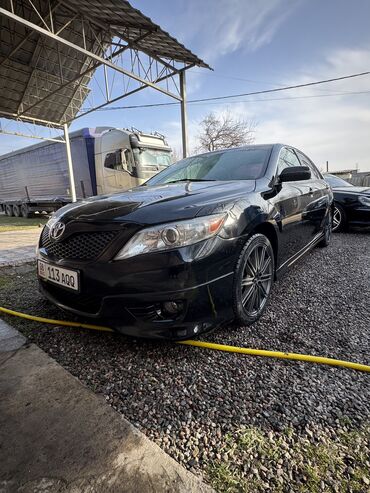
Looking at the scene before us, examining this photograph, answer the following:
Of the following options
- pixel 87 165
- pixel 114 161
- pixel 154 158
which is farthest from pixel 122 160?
pixel 87 165

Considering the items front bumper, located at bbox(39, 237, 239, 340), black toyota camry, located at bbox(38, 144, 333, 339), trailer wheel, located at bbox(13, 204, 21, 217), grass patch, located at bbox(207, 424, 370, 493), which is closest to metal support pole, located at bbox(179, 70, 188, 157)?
black toyota camry, located at bbox(38, 144, 333, 339)

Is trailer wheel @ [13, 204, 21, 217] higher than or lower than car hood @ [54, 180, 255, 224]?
lower

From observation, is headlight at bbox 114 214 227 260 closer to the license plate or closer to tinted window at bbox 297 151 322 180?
the license plate

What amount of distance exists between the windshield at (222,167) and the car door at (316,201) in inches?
37.3

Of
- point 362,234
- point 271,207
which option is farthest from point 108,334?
point 362,234

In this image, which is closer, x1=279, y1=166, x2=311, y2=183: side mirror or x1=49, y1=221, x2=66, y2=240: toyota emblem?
x1=49, y1=221, x2=66, y2=240: toyota emblem

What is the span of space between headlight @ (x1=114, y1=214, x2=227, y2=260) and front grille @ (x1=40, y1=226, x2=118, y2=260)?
14 cm

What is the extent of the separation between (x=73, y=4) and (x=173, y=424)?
8.37 meters

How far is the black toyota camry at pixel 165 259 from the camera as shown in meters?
1.58

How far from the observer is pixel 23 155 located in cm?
1397

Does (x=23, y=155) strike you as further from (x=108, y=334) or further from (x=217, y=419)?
(x=217, y=419)

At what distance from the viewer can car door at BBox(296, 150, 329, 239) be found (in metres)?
3.42

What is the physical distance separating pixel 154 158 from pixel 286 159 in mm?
7454

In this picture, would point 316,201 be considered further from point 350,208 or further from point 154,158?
point 154,158
